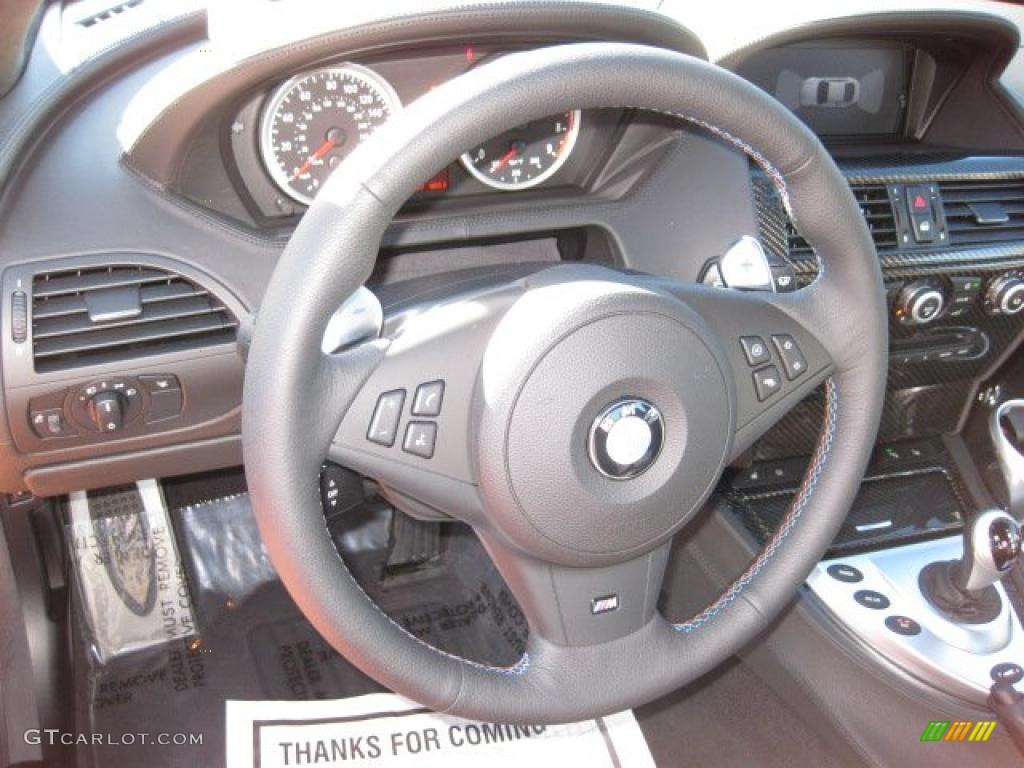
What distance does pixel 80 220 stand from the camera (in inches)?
47.0

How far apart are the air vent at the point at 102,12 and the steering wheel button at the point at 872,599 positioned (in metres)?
1.35

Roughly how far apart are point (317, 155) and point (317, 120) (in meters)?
0.04

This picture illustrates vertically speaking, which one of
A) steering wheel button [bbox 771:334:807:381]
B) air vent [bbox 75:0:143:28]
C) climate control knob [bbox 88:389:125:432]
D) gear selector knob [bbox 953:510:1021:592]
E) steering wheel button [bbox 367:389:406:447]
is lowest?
gear selector knob [bbox 953:510:1021:592]

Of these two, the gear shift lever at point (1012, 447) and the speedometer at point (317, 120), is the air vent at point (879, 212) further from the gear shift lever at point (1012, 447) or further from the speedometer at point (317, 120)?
the speedometer at point (317, 120)

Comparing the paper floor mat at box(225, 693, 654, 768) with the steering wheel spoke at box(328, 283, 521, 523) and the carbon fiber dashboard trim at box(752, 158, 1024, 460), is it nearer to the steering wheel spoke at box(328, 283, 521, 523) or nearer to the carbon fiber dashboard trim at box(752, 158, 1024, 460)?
the carbon fiber dashboard trim at box(752, 158, 1024, 460)

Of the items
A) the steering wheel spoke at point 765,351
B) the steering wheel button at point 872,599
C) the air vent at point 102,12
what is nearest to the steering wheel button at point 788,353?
the steering wheel spoke at point 765,351

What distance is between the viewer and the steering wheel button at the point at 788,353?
1.09 meters

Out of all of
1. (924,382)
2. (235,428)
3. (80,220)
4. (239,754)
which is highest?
(80,220)

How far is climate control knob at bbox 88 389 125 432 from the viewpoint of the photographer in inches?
48.1

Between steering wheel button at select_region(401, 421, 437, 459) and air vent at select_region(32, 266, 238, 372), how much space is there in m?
0.41

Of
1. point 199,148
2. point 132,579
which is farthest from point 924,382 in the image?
point 132,579

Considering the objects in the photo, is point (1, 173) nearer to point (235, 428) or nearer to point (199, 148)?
point (199, 148)

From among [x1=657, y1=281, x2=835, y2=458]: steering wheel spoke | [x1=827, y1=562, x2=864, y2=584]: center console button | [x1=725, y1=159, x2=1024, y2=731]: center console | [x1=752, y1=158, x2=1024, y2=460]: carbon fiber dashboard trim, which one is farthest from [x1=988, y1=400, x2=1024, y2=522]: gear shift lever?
[x1=657, y1=281, x2=835, y2=458]: steering wheel spoke

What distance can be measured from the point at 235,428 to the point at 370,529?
0.73 metres
